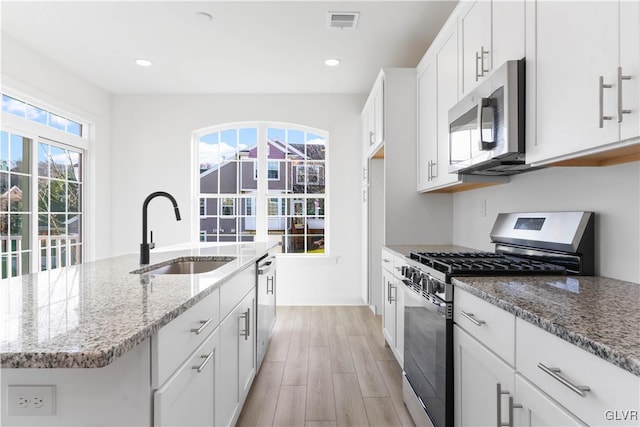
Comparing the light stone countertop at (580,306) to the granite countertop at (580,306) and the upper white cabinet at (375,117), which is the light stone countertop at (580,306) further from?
the upper white cabinet at (375,117)

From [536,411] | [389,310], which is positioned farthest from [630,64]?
[389,310]

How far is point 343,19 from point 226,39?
1.11 metres

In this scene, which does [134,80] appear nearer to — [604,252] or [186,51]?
[186,51]

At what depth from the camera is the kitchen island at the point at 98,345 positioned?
29.7 inches

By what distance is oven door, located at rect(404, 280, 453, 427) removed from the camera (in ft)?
5.19

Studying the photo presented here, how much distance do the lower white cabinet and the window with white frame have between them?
287 cm

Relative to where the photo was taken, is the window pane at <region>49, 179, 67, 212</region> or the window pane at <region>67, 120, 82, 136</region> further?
the window pane at <region>67, 120, 82, 136</region>

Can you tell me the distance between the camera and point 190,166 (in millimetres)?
5008

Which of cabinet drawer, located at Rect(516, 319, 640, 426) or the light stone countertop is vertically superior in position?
the light stone countertop

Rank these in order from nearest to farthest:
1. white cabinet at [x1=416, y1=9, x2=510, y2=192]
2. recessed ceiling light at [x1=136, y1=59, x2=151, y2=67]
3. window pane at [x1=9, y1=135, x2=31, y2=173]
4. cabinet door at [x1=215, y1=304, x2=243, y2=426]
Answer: cabinet door at [x1=215, y1=304, x2=243, y2=426], white cabinet at [x1=416, y1=9, x2=510, y2=192], window pane at [x1=9, y1=135, x2=31, y2=173], recessed ceiling light at [x1=136, y1=59, x2=151, y2=67]

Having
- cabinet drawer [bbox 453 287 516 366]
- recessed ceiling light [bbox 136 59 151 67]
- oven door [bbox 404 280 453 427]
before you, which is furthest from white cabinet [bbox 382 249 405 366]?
recessed ceiling light [bbox 136 59 151 67]

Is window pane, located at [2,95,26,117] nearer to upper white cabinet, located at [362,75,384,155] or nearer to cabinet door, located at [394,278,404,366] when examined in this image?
upper white cabinet, located at [362,75,384,155]

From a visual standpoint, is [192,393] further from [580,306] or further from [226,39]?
[226,39]

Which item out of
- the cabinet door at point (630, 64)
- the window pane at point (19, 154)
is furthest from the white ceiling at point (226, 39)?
the cabinet door at point (630, 64)
